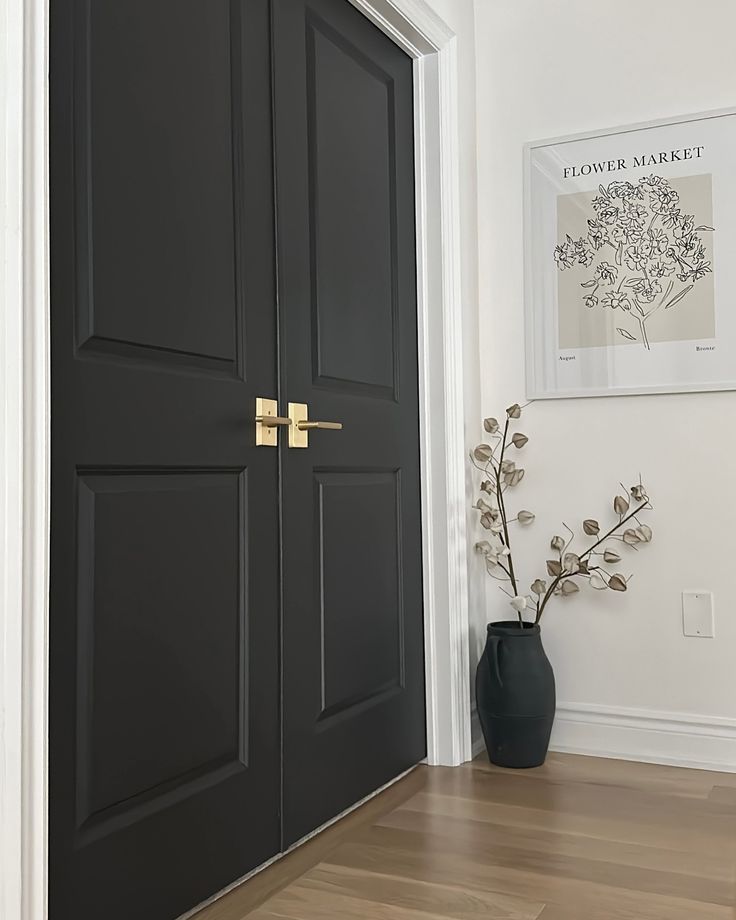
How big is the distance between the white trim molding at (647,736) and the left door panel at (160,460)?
1109 mm

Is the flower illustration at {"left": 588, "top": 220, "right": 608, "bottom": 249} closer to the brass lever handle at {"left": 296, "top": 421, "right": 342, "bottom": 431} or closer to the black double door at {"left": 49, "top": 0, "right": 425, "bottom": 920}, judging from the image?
the black double door at {"left": 49, "top": 0, "right": 425, "bottom": 920}

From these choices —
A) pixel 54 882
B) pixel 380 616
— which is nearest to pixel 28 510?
pixel 54 882

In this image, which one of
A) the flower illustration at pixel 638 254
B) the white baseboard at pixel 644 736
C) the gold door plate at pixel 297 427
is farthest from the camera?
the flower illustration at pixel 638 254

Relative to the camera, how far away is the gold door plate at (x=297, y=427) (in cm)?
213

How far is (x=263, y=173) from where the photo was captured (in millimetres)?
2061

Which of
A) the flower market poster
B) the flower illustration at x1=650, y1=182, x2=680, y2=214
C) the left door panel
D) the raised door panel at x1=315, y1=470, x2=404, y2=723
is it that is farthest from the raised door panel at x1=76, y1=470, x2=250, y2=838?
the flower illustration at x1=650, y1=182, x2=680, y2=214

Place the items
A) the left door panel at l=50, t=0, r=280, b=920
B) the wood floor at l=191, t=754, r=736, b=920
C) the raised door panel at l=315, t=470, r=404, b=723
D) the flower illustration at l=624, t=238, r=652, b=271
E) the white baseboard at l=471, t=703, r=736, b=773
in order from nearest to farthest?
the left door panel at l=50, t=0, r=280, b=920 < the wood floor at l=191, t=754, r=736, b=920 < the raised door panel at l=315, t=470, r=404, b=723 < the white baseboard at l=471, t=703, r=736, b=773 < the flower illustration at l=624, t=238, r=652, b=271

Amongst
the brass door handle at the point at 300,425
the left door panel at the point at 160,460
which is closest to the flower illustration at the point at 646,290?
the brass door handle at the point at 300,425

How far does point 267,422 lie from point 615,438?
1.19m

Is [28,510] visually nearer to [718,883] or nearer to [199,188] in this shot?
[199,188]

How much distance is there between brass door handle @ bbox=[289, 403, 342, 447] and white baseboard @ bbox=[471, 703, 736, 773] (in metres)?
1.10

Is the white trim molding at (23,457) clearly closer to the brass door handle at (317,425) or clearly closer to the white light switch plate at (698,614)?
the brass door handle at (317,425)

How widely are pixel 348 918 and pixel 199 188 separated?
1.35 meters

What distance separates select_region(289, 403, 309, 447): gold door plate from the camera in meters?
2.13
